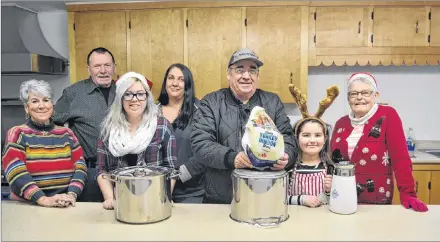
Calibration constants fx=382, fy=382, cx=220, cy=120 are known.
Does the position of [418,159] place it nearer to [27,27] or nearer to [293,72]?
[293,72]

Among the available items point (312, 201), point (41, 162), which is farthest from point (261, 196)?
point (41, 162)

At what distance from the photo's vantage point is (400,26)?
2551 mm

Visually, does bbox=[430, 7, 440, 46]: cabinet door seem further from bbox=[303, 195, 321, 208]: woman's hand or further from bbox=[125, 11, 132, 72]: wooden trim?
bbox=[125, 11, 132, 72]: wooden trim

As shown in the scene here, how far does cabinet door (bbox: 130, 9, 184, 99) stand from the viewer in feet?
8.63

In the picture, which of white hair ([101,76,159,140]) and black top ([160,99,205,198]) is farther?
black top ([160,99,205,198])

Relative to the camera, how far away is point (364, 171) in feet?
4.34

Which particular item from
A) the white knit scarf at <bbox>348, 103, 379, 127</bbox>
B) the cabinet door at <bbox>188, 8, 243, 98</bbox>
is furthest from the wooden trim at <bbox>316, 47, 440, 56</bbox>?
the white knit scarf at <bbox>348, 103, 379, 127</bbox>

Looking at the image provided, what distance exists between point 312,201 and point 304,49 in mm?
1606

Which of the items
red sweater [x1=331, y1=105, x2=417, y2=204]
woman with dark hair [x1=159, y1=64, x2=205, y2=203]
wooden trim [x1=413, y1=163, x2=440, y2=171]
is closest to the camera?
red sweater [x1=331, y1=105, x2=417, y2=204]

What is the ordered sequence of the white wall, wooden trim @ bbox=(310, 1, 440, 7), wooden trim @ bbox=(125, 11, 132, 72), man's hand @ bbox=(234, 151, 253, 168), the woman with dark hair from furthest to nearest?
the white wall
wooden trim @ bbox=(125, 11, 132, 72)
wooden trim @ bbox=(310, 1, 440, 7)
the woman with dark hair
man's hand @ bbox=(234, 151, 253, 168)

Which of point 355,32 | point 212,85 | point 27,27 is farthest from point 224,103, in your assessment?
point 27,27

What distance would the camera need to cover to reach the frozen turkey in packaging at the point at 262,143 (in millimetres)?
1011

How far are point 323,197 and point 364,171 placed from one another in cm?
19

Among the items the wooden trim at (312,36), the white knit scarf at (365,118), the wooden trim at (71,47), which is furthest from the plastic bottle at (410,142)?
the wooden trim at (71,47)
